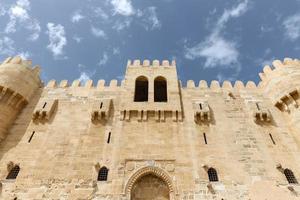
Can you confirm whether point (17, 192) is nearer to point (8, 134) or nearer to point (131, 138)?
point (8, 134)

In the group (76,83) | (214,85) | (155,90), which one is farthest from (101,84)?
(214,85)

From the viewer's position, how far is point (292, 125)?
13.7m

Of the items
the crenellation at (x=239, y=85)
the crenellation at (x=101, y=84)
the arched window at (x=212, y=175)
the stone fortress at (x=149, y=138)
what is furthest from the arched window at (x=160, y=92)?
the arched window at (x=212, y=175)

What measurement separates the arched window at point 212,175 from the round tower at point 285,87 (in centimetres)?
520

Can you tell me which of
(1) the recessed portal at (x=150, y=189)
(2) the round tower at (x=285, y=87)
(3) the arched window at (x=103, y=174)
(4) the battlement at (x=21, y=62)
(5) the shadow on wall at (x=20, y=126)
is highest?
(4) the battlement at (x=21, y=62)

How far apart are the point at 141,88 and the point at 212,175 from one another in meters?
7.82

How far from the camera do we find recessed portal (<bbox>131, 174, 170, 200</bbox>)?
448 inches

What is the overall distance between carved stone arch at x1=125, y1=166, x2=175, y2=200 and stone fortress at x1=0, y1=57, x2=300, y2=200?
0.04 m

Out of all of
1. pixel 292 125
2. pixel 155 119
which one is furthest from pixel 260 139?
pixel 155 119

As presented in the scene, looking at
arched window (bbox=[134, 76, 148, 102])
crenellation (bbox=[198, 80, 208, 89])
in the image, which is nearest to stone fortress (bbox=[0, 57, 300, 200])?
crenellation (bbox=[198, 80, 208, 89])

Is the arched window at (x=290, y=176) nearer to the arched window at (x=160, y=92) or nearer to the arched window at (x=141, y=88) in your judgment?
the arched window at (x=160, y=92)

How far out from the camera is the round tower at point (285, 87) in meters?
14.0

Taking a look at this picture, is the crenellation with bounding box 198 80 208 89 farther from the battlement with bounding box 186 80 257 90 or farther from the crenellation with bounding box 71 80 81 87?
the crenellation with bounding box 71 80 81 87

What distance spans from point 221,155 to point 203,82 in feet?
18.7
